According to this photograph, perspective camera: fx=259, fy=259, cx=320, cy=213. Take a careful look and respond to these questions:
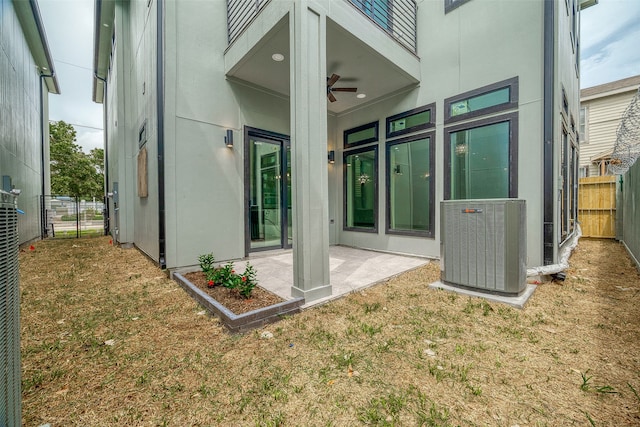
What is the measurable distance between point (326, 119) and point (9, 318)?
3.08 metres

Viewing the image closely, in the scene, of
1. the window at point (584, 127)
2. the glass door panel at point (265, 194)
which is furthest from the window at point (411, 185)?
the window at point (584, 127)

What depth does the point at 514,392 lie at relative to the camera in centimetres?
170

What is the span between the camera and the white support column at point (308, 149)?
122 inches

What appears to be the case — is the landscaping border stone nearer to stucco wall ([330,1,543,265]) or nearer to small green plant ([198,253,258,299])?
small green plant ([198,253,258,299])

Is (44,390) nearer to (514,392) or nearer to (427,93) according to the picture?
(514,392)

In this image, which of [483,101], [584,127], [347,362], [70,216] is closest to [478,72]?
[483,101]

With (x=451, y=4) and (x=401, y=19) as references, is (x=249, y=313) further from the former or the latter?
(x=451, y=4)

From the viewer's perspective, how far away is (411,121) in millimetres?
5637

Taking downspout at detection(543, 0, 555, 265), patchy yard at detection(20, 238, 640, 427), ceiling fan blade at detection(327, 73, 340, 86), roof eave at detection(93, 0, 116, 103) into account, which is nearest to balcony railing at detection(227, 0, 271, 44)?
ceiling fan blade at detection(327, 73, 340, 86)

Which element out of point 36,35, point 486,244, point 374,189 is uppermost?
point 36,35

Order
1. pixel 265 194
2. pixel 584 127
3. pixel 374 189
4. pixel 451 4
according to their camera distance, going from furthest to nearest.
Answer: pixel 584 127, pixel 374 189, pixel 265 194, pixel 451 4

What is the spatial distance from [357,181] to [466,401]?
553cm

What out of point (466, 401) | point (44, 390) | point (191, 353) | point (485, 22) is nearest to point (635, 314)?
point (466, 401)

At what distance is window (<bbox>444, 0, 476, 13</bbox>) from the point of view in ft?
16.2
